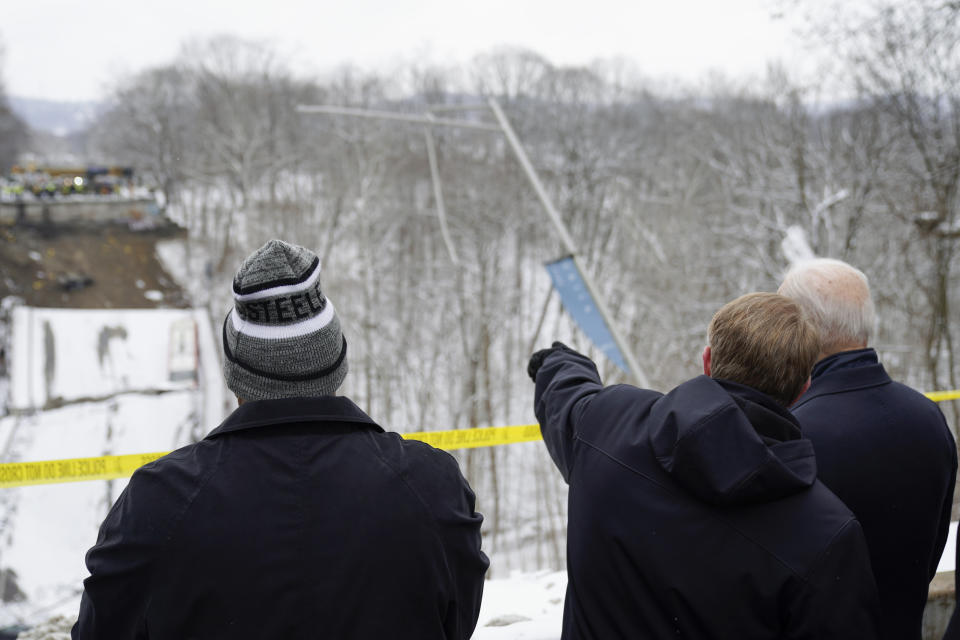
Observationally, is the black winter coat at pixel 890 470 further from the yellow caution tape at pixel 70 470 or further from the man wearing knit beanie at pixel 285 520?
the yellow caution tape at pixel 70 470

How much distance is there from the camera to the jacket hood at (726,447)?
162cm

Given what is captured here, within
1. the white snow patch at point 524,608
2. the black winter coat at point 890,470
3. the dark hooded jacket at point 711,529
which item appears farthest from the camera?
the white snow patch at point 524,608

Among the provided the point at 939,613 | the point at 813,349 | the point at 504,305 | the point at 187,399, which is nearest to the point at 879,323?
the point at 504,305

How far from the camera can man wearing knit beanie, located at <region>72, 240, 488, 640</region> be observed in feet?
4.59

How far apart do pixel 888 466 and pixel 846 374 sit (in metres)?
0.33

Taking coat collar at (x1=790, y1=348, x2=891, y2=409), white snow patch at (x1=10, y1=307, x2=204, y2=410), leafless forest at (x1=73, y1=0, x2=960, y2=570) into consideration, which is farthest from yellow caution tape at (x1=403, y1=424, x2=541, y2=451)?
white snow patch at (x1=10, y1=307, x2=204, y2=410)

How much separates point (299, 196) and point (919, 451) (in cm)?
3410

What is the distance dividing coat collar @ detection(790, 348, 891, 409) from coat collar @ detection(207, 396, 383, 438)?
1699 mm

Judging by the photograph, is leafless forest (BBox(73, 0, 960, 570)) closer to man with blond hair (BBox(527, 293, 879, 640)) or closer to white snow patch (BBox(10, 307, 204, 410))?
white snow patch (BBox(10, 307, 204, 410))

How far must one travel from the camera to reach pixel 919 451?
2.31 m

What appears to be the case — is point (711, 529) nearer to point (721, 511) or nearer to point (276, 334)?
point (721, 511)

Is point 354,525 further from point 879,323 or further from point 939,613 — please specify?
point 879,323

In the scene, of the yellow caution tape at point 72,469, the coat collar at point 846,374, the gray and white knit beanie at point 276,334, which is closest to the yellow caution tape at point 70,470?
the yellow caution tape at point 72,469

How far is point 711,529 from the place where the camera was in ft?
5.65
